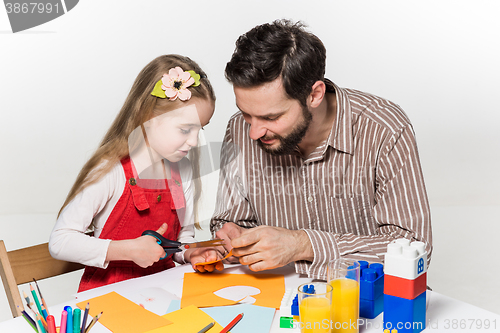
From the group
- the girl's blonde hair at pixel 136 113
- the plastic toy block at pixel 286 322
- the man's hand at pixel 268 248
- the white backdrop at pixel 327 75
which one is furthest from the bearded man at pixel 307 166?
the white backdrop at pixel 327 75

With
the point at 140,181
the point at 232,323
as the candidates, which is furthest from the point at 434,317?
the point at 140,181

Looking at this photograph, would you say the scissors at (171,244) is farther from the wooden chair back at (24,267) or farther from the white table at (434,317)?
the wooden chair back at (24,267)

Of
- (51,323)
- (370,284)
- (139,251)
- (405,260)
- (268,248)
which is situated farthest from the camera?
(139,251)

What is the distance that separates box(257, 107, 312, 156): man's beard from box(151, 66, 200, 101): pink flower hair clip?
0.27m

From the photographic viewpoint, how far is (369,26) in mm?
3648

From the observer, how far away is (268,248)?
3.56 feet

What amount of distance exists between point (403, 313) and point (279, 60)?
28.1 inches

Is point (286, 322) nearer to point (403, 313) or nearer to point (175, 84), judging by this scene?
point (403, 313)

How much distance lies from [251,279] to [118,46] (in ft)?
7.96

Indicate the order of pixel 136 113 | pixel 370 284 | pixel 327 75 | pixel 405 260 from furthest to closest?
1. pixel 327 75
2. pixel 136 113
3. pixel 370 284
4. pixel 405 260

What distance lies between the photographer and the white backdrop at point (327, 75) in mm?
3016

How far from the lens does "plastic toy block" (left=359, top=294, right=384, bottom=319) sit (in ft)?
2.94

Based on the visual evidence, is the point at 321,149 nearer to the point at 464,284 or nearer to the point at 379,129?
the point at 379,129

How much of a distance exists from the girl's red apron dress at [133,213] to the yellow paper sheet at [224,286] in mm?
261
